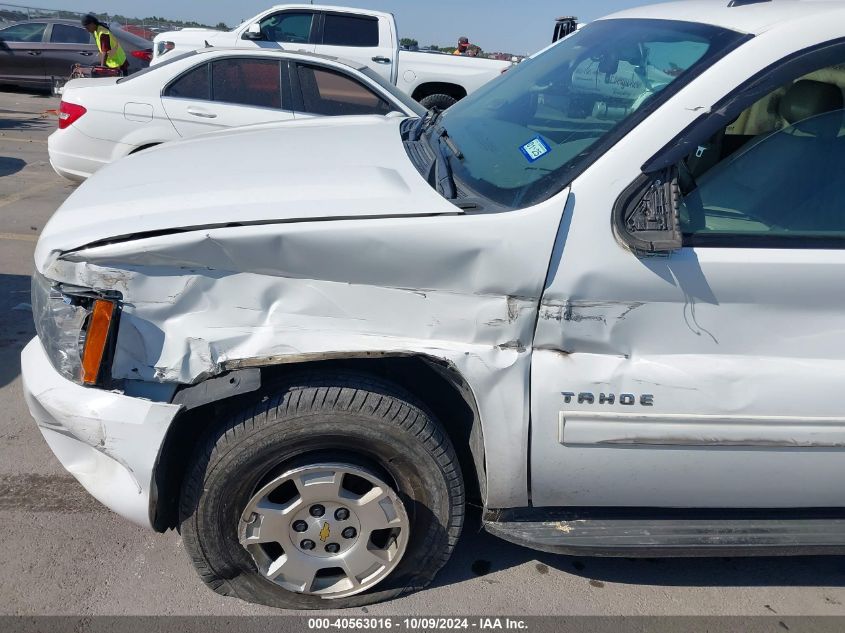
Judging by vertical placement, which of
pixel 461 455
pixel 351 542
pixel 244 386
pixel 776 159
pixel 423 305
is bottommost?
pixel 351 542

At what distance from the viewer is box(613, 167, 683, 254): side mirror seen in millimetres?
1978

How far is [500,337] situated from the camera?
204cm

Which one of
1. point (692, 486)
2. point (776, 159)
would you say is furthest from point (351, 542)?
point (776, 159)

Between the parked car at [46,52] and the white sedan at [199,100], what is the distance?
894 cm

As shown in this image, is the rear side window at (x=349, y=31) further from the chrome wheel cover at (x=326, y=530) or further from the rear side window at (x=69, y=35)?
the chrome wheel cover at (x=326, y=530)

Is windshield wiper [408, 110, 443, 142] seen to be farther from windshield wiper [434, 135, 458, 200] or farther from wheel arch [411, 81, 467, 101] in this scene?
wheel arch [411, 81, 467, 101]

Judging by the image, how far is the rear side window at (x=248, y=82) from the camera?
6367 mm

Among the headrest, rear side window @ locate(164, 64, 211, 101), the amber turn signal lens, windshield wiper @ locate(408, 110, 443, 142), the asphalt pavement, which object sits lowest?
the asphalt pavement

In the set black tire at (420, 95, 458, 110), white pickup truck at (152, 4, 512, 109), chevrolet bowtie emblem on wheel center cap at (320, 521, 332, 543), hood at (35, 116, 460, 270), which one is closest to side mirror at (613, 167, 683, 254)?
hood at (35, 116, 460, 270)

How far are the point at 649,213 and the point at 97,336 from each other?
163 centimetres

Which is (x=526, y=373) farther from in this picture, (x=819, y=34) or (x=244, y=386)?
(x=819, y=34)

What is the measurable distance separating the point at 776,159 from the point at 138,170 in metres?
2.19

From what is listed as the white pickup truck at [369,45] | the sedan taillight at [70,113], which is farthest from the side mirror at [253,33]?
the sedan taillight at [70,113]

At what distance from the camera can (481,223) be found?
198cm
